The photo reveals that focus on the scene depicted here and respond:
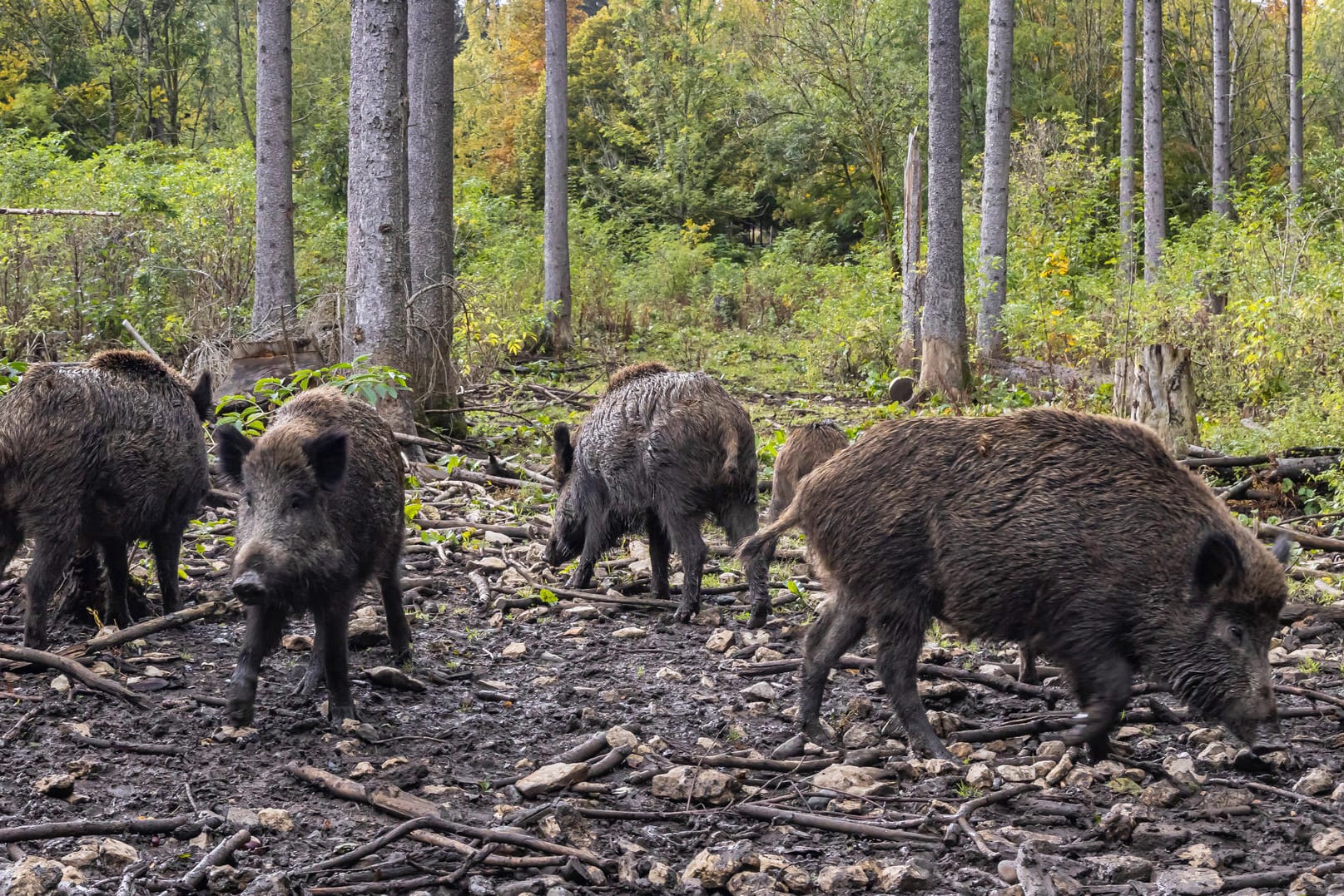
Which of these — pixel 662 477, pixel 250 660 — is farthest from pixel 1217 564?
pixel 250 660

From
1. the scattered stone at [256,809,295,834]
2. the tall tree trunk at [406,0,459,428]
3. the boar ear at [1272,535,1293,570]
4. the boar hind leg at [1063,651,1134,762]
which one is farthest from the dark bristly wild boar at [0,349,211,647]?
the tall tree trunk at [406,0,459,428]

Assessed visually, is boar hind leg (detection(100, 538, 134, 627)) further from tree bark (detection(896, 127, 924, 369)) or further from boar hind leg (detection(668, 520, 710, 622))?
tree bark (detection(896, 127, 924, 369))

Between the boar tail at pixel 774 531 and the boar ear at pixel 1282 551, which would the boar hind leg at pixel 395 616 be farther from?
the boar ear at pixel 1282 551

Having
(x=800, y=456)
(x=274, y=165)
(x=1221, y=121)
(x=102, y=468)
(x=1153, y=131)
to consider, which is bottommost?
(x=800, y=456)

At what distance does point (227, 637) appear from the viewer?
5.62 metres

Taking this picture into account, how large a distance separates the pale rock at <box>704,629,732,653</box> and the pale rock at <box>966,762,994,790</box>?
187 cm

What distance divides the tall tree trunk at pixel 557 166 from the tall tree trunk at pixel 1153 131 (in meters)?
8.80

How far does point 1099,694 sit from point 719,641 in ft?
6.81

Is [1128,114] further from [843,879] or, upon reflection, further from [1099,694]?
[843,879]

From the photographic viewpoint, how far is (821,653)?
459 cm

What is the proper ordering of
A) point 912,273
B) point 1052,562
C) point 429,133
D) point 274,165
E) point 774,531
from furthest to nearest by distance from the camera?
point 912,273 < point 429,133 < point 274,165 < point 774,531 < point 1052,562

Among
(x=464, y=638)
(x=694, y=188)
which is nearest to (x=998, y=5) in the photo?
(x=464, y=638)

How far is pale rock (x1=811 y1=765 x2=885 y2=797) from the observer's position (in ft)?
13.4

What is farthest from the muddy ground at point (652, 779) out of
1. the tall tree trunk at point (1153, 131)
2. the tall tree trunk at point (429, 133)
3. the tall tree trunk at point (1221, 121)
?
the tall tree trunk at point (1221, 121)
